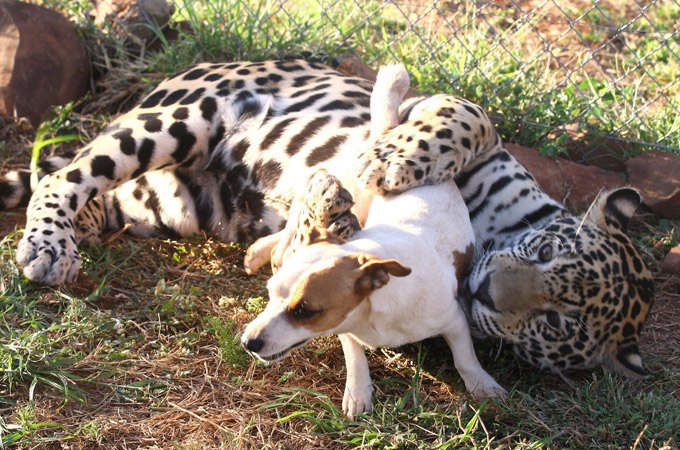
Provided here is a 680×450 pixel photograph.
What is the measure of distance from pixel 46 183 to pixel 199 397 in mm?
1887

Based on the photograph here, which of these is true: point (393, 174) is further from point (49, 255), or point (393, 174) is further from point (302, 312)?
point (49, 255)

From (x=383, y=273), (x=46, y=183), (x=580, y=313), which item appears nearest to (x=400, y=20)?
(x=46, y=183)

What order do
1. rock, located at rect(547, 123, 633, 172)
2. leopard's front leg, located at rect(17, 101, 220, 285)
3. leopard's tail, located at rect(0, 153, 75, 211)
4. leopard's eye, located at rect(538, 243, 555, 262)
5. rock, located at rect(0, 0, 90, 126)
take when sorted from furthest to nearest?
rock, located at rect(0, 0, 90, 126) → rock, located at rect(547, 123, 633, 172) → leopard's tail, located at rect(0, 153, 75, 211) → leopard's front leg, located at rect(17, 101, 220, 285) → leopard's eye, located at rect(538, 243, 555, 262)

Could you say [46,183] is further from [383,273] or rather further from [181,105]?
[383,273]

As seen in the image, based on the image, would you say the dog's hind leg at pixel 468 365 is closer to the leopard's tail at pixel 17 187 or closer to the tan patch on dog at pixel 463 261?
the tan patch on dog at pixel 463 261

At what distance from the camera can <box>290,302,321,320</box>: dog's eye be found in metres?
3.08

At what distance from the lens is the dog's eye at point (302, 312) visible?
308cm

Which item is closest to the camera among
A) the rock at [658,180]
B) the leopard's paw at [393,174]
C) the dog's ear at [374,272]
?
the dog's ear at [374,272]

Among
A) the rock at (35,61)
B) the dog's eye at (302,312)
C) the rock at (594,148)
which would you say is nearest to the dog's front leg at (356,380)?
the dog's eye at (302,312)

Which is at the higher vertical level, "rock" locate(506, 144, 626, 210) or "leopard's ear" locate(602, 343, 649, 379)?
"rock" locate(506, 144, 626, 210)

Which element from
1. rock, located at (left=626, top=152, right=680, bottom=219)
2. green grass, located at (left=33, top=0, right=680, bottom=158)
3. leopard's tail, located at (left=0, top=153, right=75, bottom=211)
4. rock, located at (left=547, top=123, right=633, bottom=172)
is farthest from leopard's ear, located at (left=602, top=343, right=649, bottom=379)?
leopard's tail, located at (left=0, top=153, right=75, bottom=211)

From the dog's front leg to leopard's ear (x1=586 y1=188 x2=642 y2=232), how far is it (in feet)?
4.38

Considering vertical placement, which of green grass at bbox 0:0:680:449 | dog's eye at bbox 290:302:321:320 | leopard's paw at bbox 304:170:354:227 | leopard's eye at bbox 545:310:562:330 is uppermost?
leopard's paw at bbox 304:170:354:227

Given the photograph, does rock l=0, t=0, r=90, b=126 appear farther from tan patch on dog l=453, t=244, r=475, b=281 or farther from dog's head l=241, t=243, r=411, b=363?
dog's head l=241, t=243, r=411, b=363
